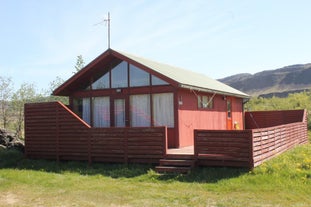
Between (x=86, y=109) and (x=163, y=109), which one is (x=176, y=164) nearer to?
(x=163, y=109)

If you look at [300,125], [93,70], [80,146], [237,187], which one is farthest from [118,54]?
[300,125]

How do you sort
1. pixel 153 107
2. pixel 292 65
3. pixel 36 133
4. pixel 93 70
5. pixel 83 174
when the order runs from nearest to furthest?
pixel 83 174 < pixel 36 133 < pixel 153 107 < pixel 93 70 < pixel 292 65

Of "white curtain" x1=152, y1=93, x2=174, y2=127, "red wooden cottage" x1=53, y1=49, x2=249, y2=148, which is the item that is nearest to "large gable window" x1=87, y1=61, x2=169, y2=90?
"red wooden cottage" x1=53, y1=49, x2=249, y2=148

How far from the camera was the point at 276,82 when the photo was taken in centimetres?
10456

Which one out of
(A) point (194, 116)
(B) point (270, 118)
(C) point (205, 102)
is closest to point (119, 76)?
(A) point (194, 116)

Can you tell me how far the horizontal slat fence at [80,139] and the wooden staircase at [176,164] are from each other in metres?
0.30

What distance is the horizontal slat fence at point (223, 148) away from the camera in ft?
33.2

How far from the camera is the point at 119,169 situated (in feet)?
37.6

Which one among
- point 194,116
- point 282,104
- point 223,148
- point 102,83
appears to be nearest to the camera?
point 223,148

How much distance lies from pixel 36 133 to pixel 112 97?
11.5 feet

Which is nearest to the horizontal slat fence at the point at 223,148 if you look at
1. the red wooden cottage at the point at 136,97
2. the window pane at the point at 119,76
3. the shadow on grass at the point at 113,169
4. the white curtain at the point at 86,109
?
the shadow on grass at the point at 113,169

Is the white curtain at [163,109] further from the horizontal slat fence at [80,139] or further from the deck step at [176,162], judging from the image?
the deck step at [176,162]

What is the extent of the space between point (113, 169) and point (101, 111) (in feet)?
15.6

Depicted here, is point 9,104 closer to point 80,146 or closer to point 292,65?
point 80,146
